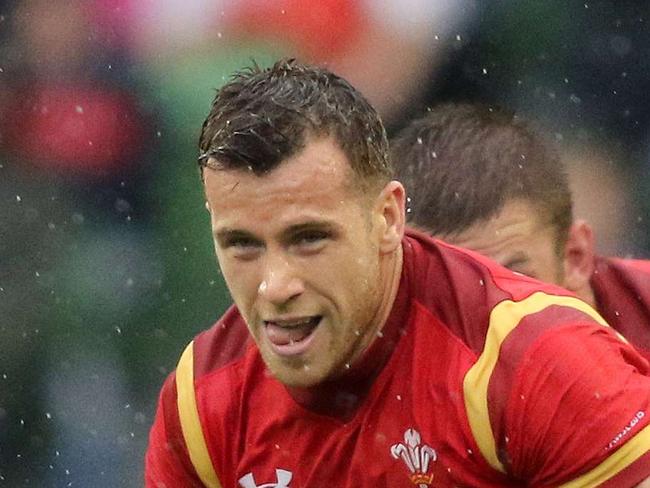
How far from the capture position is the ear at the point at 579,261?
3.60m

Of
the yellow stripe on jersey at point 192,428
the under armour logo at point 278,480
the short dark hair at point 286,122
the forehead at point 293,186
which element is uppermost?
the short dark hair at point 286,122

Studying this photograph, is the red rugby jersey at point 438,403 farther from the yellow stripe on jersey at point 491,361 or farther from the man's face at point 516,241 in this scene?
the man's face at point 516,241

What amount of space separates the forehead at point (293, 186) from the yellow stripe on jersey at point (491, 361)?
0.34m

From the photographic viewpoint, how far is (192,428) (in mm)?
3031

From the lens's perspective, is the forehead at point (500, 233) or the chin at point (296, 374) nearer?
the chin at point (296, 374)

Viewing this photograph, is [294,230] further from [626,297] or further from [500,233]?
[626,297]

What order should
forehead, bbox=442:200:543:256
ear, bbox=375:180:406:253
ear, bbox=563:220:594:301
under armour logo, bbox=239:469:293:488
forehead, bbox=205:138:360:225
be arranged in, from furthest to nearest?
ear, bbox=563:220:594:301 < forehead, bbox=442:200:543:256 < under armour logo, bbox=239:469:293:488 < ear, bbox=375:180:406:253 < forehead, bbox=205:138:360:225

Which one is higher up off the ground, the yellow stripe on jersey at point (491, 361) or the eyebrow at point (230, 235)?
the eyebrow at point (230, 235)

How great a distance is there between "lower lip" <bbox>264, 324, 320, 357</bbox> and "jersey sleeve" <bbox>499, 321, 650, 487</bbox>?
364 millimetres

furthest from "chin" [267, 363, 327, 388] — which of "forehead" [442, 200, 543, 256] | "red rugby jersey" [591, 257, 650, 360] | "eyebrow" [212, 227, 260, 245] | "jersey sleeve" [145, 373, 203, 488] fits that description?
"red rugby jersey" [591, 257, 650, 360]

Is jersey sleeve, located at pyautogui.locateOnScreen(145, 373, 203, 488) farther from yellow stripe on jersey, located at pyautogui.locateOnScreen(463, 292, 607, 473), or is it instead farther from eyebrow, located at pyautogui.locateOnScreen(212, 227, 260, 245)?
yellow stripe on jersey, located at pyautogui.locateOnScreen(463, 292, 607, 473)

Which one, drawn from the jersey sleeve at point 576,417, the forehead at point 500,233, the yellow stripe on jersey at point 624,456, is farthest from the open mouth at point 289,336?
the forehead at point 500,233

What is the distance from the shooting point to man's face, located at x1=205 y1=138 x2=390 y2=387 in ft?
8.82

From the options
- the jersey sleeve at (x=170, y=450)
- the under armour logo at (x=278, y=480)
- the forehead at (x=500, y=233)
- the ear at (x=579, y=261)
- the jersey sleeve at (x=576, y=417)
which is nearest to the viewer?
the jersey sleeve at (x=576, y=417)
